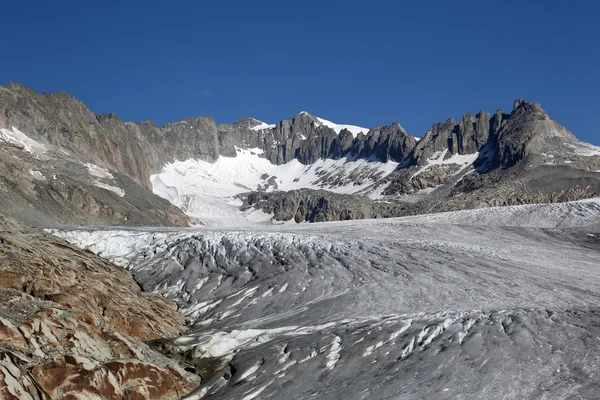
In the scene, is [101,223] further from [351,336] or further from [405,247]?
[351,336]

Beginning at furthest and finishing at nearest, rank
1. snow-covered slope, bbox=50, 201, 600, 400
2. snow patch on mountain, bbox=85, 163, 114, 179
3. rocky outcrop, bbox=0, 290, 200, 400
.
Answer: snow patch on mountain, bbox=85, 163, 114, 179, snow-covered slope, bbox=50, 201, 600, 400, rocky outcrop, bbox=0, 290, 200, 400

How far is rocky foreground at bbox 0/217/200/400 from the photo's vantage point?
16.2 meters

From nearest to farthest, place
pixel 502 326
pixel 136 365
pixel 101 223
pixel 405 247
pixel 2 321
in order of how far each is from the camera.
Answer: pixel 2 321 → pixel 136 365 → pixel 502 326 → pixel 405 247 → pixel 101 223

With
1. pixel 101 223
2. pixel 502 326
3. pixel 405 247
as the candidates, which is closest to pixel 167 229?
pixel 405 247

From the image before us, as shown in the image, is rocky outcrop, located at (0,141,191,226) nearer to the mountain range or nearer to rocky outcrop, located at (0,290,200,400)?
the mountain range

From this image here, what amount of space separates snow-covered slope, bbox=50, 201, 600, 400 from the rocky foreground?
183cm

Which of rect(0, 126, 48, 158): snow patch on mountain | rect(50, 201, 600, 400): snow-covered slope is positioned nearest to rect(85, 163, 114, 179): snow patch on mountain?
rect(0, 126, 48, 158): snow patch on mountain

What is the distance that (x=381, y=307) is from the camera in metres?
27.1

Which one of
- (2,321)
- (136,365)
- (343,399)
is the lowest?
(343,399)

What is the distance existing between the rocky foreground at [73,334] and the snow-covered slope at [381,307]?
6.01ft

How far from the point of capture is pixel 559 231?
49.6 m

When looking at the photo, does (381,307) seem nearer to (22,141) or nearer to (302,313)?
(302,313)

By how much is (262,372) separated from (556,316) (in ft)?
38.8

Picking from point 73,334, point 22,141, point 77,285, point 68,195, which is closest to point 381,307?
point 77,285
